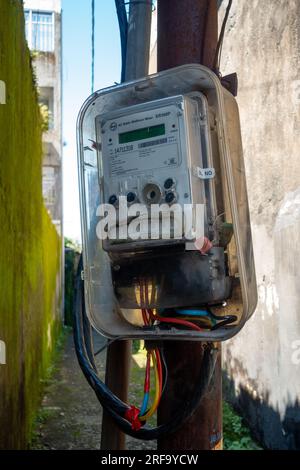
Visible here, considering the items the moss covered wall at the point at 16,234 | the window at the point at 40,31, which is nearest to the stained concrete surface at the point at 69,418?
the moss covered wall at the point at 16,234

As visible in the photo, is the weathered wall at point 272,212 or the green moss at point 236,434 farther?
the green moss at point 236,434

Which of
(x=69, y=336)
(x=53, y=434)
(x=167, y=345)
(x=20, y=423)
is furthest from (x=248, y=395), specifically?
(x=69, y=336)

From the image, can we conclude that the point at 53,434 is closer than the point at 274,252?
No

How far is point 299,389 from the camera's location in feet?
13.1

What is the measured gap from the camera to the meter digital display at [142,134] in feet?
6.23

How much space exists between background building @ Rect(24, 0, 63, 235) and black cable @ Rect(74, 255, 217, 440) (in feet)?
49.3

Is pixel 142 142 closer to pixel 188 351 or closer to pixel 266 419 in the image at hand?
pixel 188 351

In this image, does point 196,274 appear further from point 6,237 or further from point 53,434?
point 53,434

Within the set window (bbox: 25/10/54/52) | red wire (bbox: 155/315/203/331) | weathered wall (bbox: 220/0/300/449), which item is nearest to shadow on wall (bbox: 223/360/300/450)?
weathered wall (bbox: 220/0/300/449)

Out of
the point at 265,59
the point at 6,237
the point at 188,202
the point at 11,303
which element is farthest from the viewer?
the point at 265,59

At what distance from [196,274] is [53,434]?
3.91m

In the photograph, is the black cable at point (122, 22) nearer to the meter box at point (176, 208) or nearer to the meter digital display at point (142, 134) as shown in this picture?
the meter box at point (176, 208)

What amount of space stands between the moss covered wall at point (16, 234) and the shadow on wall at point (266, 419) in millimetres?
2039

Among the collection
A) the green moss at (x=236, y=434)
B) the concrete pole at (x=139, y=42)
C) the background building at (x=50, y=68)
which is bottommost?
the green moss at (x=236, y=434)
